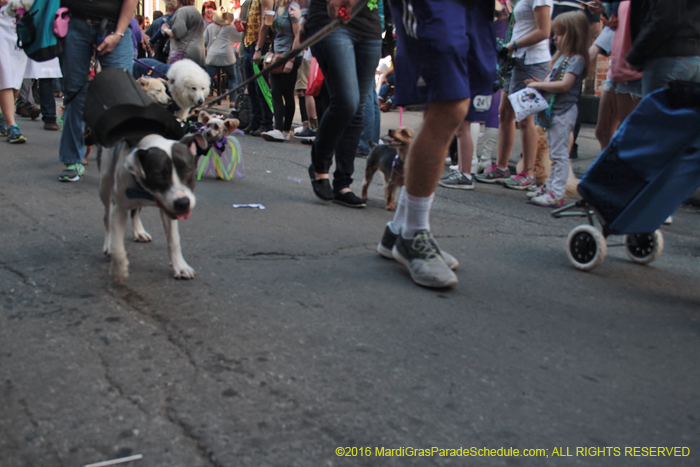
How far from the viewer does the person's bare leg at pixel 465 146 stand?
602 centimetres

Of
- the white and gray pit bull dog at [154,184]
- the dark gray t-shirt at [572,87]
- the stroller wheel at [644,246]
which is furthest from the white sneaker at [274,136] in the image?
the white and gray pit bull dog at [154,184]

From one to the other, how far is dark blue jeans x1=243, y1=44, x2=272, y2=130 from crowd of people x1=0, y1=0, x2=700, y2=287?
30 centimetres

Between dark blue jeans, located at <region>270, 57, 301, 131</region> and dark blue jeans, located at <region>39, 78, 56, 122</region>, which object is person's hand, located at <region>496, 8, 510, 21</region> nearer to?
dark blue jeans, located at <region>270, 57, 301, 131</region>

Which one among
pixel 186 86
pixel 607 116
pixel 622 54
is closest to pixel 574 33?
pixel 622 54

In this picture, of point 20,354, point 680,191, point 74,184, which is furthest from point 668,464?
point 74,184

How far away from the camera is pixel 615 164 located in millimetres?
3270

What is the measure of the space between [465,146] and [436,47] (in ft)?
11.0

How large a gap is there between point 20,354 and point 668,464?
6.50ft

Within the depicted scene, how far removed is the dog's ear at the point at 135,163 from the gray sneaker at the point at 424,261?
4.32 feet

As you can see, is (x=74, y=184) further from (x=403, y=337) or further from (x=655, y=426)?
(x=655, y=426)

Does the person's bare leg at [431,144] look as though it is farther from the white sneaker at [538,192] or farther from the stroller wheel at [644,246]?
the white sneaker at [538,192]

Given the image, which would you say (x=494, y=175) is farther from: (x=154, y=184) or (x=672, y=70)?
(x=154, y=184)

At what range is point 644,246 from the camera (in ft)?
12.3

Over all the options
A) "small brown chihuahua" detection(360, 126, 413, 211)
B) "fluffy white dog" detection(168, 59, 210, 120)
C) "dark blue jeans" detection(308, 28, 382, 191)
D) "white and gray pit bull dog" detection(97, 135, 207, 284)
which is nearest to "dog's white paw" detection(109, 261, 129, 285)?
"white and gray pit bull dog" detection(97, 135, 207, 284)
